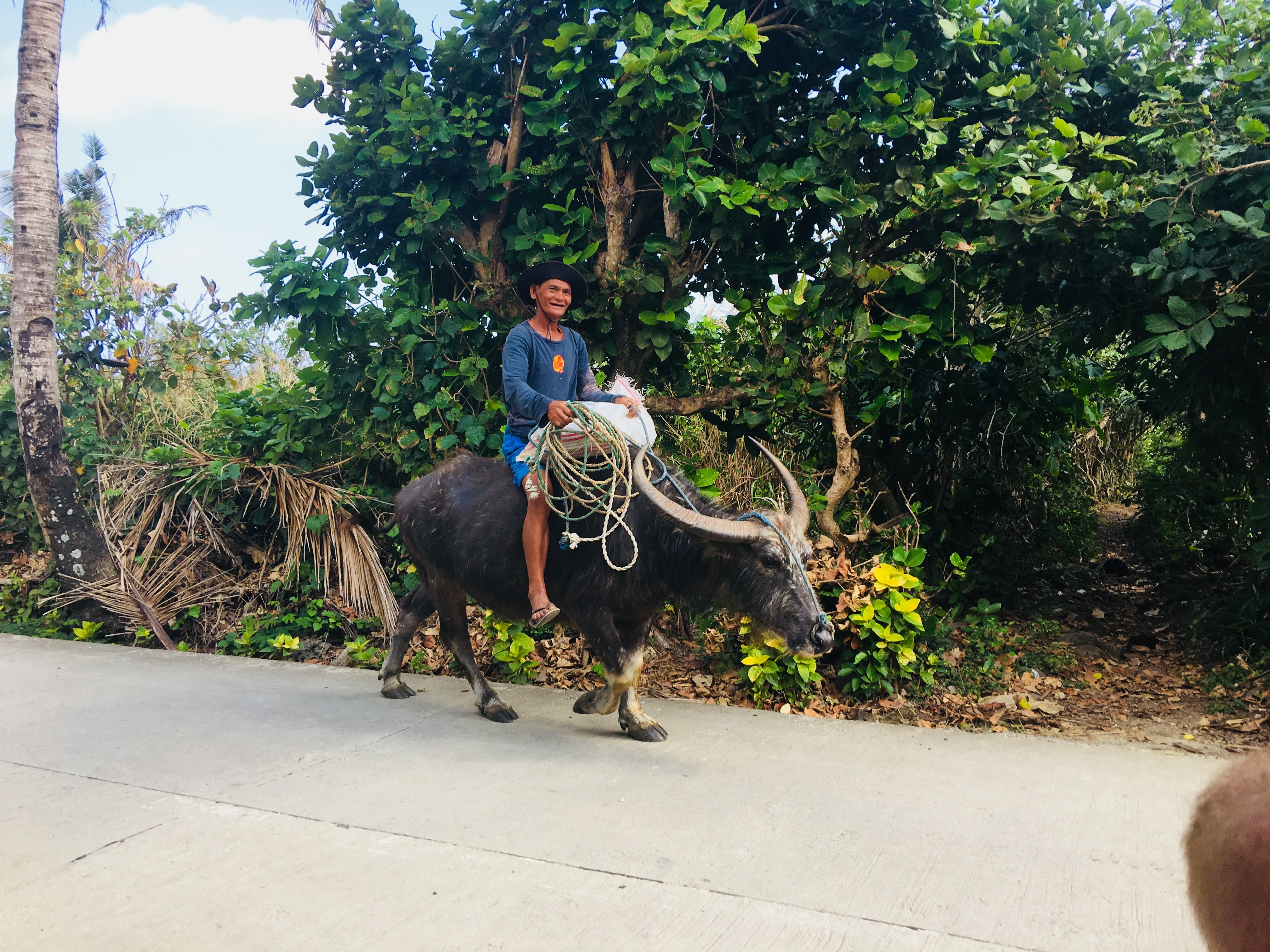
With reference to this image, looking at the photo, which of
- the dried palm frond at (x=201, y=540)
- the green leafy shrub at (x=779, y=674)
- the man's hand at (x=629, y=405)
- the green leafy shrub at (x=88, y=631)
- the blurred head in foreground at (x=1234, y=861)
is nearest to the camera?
the blurred head in foreground at (x=1234, y=861)

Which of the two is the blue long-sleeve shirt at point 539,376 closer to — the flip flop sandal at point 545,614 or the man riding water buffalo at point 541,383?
the man riding water buffalo at point 541,383

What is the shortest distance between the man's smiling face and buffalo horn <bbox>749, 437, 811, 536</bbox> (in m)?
1.32

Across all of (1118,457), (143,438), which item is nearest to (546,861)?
(143,438)

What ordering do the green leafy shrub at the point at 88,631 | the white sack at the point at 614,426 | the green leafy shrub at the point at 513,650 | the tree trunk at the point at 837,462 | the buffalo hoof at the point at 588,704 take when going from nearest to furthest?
the white sack at the point at 614,426
the buffalo hoof at the point at 588,704
the tree trunk at the point at 837,462
the green leafy shrub at the point at 513,650
the green leafy shrub at the point at 88,631

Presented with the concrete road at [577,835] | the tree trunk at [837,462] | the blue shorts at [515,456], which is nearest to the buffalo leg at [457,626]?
the concrete road at [577,835]

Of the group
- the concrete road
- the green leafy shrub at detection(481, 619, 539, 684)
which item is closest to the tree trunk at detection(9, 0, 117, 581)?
the concrete road

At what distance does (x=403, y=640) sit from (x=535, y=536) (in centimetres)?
152

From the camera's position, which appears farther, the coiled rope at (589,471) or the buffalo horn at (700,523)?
the coiled rope at (589,471)

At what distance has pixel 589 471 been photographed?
179 inches

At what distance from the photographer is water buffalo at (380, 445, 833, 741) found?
4.12m

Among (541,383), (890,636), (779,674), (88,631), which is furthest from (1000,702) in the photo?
(88,631)

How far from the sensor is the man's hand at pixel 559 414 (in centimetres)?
436

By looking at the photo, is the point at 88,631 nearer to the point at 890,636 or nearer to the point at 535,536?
the point at 535,536

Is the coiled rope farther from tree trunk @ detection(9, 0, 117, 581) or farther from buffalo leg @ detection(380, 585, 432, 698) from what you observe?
tree trunk @ detection(9, 0, 117, 581)
